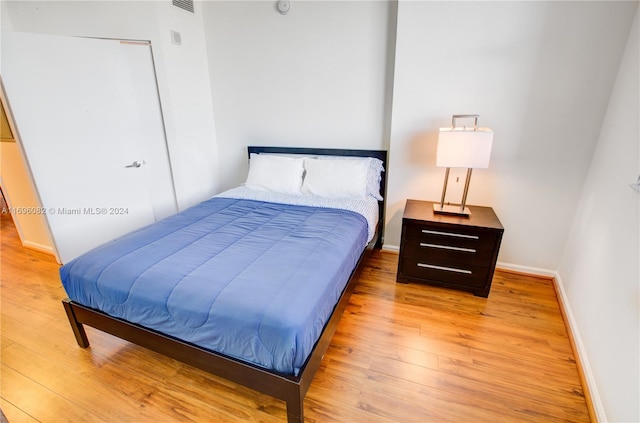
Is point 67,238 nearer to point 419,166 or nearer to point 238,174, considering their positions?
point 238,174

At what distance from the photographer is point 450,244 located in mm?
2158

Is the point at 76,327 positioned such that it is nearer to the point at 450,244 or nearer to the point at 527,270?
the point at 450,244

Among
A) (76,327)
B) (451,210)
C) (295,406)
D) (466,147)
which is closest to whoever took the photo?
(295,406)

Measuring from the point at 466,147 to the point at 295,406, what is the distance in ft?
5.92

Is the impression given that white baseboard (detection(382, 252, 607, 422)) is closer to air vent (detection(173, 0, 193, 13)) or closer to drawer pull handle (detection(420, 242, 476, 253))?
drawer pull handle (detection(420, 242, 476, 253))

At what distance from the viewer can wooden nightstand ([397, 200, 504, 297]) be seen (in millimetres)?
2080

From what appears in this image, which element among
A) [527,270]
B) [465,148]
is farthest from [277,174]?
[527,270]

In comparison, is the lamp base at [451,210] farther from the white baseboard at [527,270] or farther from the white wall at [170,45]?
the white wall at [170,45]

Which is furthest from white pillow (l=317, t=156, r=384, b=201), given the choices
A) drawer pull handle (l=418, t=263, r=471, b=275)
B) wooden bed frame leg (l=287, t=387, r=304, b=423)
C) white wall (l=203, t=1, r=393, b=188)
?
wooden bed frame leg (l=287, t=387, r=304, b=423)

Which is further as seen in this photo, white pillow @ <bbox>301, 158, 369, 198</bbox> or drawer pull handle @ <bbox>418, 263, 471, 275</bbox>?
white pillow @ <bbox>301, 158, 369, 198</bbox>

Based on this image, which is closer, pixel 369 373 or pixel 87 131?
pixel 369 373

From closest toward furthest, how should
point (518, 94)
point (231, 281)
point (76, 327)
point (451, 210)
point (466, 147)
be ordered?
1. point (231, 281)
2. point (76, 327)
3. point (466, 147)
4. point (518, 94)
5. point (451, 210)

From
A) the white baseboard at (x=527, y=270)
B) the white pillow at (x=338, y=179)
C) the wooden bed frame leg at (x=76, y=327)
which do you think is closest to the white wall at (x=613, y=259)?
the white baseboard at (x=527, y=270)

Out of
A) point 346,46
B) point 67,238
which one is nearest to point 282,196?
point 346,46
